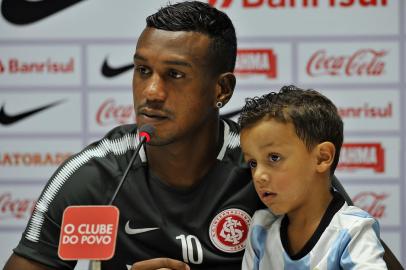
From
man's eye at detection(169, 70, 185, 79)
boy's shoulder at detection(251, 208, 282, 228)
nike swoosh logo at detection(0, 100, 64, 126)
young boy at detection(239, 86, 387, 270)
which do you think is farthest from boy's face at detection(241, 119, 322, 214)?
nike swoosh logo at detection(0, 100, 64, 126)

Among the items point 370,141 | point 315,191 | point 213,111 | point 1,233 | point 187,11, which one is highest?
point 187,11

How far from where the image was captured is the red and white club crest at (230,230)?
145 centimetres

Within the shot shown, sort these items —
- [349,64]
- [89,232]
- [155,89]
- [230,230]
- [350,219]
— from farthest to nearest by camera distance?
[349,64] < [230,230] < [155,89] < [350,219] < [89,232]

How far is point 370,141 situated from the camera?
7.97 feet

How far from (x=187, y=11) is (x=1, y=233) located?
142 centimetres

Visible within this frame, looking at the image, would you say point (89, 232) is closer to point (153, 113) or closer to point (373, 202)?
point (153, 113)

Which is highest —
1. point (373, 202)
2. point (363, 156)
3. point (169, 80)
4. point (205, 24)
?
point (205, 24)

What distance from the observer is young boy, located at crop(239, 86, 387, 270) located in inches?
48.3

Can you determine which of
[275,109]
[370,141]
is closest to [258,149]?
[275,109]

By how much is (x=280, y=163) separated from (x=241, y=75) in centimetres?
124

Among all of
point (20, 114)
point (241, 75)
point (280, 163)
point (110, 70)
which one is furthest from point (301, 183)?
point (20, 114)

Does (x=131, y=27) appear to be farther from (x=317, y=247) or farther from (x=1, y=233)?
(x=317, y=247)

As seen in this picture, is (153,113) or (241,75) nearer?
(153,113)

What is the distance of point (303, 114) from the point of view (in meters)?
1.26
